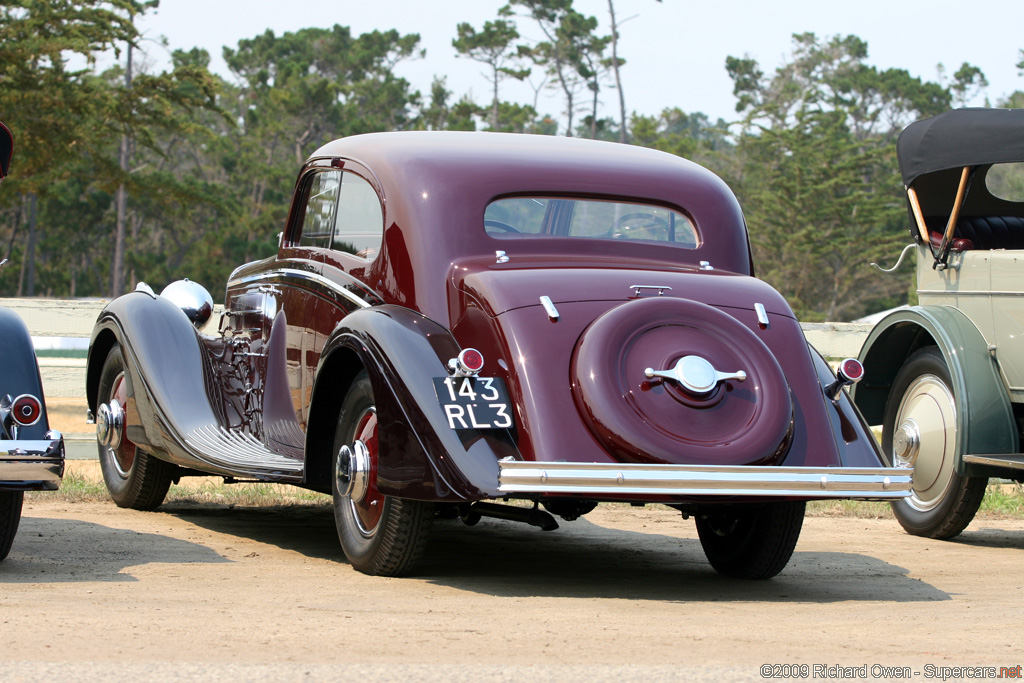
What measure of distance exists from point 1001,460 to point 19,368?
506 cm

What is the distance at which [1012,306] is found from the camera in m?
7.30

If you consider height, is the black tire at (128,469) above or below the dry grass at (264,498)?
above

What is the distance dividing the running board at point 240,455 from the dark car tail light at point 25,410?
3.51ft

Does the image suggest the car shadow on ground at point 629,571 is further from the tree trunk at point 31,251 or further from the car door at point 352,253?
the tree trunk at point 31,251

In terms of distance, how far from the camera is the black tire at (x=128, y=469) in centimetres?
778

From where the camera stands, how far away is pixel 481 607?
4.80m

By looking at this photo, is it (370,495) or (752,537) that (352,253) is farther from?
(752,537)

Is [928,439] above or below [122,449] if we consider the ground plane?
above

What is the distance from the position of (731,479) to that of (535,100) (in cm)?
6729

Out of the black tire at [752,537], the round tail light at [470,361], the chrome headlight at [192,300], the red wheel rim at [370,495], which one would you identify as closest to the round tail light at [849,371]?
the black tire at [752,537]

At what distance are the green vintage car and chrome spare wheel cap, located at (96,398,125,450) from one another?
15.6ft

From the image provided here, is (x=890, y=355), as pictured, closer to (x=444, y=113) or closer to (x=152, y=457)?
(x=152, y=457)

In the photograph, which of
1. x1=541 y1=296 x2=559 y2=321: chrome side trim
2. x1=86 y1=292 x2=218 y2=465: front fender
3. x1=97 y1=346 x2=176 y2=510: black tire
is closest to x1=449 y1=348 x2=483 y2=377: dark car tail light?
x1=541 y1=296 x2=559 y2=321: chrome side trim

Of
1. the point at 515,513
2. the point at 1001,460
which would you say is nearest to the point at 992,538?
the point at 1001,460
